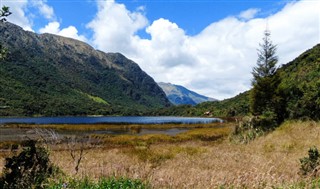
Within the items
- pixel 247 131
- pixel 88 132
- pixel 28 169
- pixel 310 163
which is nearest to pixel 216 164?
pixel 310 163

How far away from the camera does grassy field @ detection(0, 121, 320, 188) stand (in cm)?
706

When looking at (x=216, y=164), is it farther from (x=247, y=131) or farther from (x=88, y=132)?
(x=88, y=132)

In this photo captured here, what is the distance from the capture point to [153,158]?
2034 centimetres

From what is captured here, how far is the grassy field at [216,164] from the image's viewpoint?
278 inches

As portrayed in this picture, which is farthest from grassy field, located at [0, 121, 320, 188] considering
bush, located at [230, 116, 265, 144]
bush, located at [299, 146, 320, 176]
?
bush, located at [230, 116, 265, 144]

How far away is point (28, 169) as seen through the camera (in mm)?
8914

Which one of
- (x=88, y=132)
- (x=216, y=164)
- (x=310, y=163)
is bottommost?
(x=88, y=132)

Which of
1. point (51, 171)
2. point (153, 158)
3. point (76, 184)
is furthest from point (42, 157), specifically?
point (153, 158)

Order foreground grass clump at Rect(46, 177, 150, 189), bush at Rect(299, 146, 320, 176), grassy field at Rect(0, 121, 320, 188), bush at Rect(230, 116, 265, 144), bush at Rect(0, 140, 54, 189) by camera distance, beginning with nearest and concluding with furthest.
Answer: foreground grass clump at Rect(46, 177, 150, 189) < grassy field at Rect(0, 121, 320, 188) < bush at Rect(0, 140, 54, 189) < bush at Rect(299, 146, 320, 176) < bush at Rect(230, 116, 265, 144)

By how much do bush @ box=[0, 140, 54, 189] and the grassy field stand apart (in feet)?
2.49

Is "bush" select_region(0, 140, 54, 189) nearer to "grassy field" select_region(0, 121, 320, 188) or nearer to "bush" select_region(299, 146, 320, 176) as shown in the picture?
"grassy field" select_region(0, 121, 320, 188)

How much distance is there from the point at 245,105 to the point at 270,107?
106 m

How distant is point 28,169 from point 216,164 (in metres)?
7.72

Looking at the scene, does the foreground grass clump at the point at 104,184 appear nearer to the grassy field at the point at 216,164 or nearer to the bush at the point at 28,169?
the grassy field at the point at 216,164
